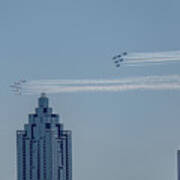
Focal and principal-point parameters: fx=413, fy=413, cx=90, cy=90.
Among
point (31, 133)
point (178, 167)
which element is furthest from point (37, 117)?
point (178, 167)

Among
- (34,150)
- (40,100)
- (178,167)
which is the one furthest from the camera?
(34,150)

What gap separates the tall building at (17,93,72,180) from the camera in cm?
2981

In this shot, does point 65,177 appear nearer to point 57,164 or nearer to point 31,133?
point 57,164

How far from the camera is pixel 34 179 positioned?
98.1 ft

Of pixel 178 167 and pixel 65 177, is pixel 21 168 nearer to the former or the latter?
pixel 65 177

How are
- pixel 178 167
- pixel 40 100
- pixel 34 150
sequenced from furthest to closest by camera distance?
pixel 34 150 → pixel 40 100 → pixel 178 167

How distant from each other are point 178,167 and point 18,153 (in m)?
13.0

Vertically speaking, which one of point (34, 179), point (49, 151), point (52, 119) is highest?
point (52, 119)

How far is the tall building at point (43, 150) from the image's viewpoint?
1174 inches

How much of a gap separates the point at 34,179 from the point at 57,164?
196 cm

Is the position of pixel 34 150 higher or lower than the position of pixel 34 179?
higher

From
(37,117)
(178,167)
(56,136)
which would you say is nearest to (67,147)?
(56,136)

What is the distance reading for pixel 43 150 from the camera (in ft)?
98.2

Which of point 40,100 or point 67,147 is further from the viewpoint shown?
point 67,147
